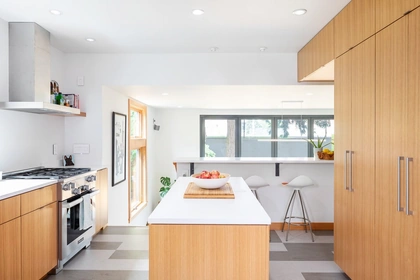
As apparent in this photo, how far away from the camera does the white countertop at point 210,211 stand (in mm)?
1649

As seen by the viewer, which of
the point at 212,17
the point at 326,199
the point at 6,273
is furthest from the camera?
the point at 326,199

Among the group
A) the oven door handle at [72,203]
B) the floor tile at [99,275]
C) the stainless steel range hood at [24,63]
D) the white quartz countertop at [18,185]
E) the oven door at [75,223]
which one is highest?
the stainless steel range hood at [24,63]

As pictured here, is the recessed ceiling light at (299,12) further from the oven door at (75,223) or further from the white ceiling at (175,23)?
the oven door at (75,223)

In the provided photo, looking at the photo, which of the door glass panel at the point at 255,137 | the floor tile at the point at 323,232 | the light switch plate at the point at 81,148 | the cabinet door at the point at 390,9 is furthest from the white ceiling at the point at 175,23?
the door glass panel at the point at 255,137

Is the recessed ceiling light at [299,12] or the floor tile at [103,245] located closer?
the recessed ceiling light at [299,12]

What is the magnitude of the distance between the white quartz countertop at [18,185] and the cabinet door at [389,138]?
2.63 m

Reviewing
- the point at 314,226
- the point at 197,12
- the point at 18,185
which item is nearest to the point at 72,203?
the point at 18,185

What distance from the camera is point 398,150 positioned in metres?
1.82

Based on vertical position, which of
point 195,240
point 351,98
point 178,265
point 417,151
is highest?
point 351,98

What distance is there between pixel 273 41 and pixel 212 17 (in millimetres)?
1026

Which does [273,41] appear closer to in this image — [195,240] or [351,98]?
[351,98]

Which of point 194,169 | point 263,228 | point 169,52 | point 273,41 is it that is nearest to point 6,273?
point 263,228

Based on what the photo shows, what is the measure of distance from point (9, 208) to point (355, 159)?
8.81ft

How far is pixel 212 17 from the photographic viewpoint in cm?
277
